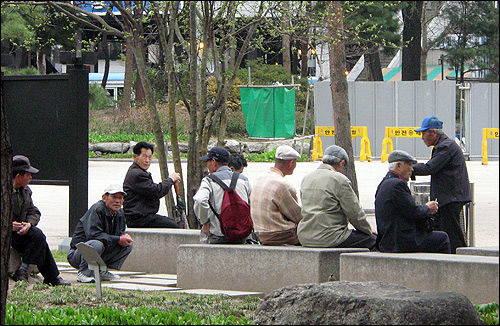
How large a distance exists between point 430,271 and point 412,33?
299 inches

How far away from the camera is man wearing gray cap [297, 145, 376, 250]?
7234mm

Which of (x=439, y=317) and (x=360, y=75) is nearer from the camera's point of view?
(x=439, y=317)

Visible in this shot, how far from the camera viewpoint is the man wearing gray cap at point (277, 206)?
767 centimetres

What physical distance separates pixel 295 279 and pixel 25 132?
5406 millimetres

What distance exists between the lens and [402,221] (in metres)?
7.07

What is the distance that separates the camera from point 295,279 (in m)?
7.33

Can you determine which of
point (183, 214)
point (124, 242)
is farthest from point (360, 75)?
point (124, 242)

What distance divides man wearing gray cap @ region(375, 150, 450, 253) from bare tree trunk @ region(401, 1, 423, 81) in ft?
8.89

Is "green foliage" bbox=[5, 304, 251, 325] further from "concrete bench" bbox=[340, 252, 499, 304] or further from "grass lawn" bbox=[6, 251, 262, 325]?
"concrete bench" bbox=[340, 252, 499, 304]

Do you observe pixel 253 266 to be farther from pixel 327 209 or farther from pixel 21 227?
pixel 21 227

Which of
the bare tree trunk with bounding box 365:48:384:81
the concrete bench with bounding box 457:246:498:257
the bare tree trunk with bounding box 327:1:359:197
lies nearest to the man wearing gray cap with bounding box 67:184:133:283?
the concrete bench with bounding box 457:246:498:257

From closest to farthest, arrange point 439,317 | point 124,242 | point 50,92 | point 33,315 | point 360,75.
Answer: point 439,317, point 33,315, point 124,242, point 50,92, point 360,75

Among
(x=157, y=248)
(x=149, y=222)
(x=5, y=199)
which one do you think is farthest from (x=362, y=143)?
(x=5, y=199)

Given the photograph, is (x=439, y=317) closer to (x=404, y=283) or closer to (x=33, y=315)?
(x=404, y=283)
